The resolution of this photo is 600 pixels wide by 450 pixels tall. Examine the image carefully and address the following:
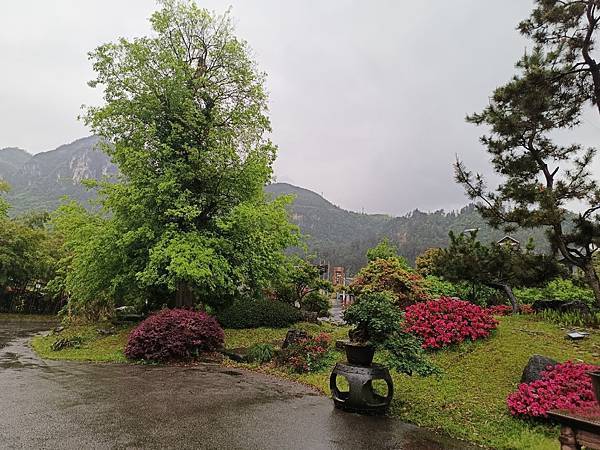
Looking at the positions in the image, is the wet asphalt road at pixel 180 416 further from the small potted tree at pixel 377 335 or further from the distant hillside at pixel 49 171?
the distant hillside at pixel 49 171

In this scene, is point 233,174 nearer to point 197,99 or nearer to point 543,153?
point 197,99

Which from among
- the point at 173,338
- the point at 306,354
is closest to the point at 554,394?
the point at 306,354

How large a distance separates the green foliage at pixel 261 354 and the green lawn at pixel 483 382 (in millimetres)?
339

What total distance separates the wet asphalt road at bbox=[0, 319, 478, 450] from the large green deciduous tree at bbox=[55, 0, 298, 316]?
3898 millimetres

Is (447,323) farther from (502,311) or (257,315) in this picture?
(257,315)

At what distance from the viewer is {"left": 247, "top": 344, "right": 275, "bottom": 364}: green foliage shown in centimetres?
876

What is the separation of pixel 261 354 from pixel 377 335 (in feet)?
13.0

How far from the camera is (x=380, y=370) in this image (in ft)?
17.4

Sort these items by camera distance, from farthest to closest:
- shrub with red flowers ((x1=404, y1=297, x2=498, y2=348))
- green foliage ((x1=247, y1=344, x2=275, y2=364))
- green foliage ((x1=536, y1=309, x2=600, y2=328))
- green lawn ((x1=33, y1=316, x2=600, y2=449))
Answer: green foliage ((x1=247, y1=344, x2=275, y2=364))
green foliage ((x1=536, y1=309, x2=600, y2=328))
shrub with red flowers ((x1=404, y1=297, x2=498, y2=348))
green lawn ((x1=33, y1=316, x2=600, y2=449))

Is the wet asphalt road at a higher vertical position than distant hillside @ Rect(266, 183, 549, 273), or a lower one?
lower

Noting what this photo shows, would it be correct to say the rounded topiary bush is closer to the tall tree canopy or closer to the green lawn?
the green lawn

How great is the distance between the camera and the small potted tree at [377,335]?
17.8 ft

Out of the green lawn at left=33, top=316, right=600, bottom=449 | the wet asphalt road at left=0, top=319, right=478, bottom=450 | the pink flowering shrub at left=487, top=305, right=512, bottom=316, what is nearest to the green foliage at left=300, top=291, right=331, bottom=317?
the pink flowering shrub at left=487, top=305, right=512, bottom=316

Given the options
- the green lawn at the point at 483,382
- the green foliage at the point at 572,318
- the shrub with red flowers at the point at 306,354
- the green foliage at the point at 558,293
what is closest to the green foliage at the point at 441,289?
the green foliage at the point at 558,293
